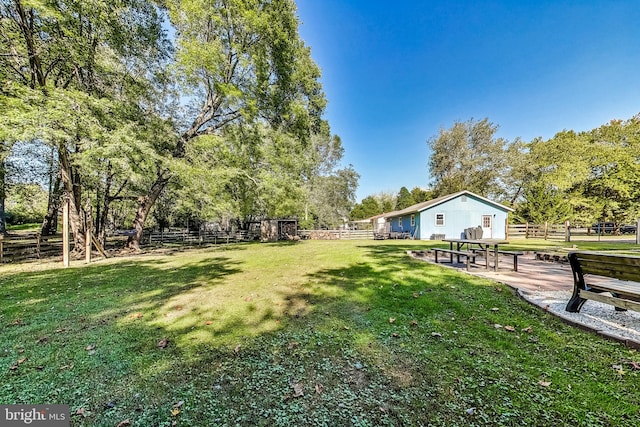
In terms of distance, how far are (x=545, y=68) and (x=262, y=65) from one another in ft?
52.0

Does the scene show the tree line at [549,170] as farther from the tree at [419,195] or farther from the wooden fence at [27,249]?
Answer: the wooden fence at [27,249]

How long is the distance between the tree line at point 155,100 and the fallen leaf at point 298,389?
1107 centimetres

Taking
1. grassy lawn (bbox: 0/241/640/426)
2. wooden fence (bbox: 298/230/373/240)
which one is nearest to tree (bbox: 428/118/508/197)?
wooden fence (bbox: 298/230/373/240)

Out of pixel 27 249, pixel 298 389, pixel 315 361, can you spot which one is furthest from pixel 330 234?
pixel 298 389

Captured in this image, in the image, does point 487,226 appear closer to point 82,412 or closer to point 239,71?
point 239,71

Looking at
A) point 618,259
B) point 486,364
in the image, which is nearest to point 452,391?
point 486,364

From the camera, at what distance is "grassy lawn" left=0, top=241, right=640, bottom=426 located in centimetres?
221

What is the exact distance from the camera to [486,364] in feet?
9.39

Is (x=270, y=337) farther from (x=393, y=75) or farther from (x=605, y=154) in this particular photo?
(x=605, y=154)

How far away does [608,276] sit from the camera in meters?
3.59

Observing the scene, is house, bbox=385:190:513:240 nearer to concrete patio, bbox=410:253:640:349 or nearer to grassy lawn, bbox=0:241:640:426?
concrete patio, bbox=410:253:640:349

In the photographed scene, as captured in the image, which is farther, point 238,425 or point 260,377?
point 260,377

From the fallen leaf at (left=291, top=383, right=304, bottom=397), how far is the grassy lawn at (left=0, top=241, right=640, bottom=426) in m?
0.01

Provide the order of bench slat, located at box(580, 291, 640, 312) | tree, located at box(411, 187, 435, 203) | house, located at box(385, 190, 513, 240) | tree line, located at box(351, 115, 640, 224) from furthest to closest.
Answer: tree, located at box(411, 187, 435, 203)
tree line, located at box(351, 115, 640, 224)
house, located at box(385, 190, 513, 240)
bench slat, located at box(580, 291, 640, 312)
